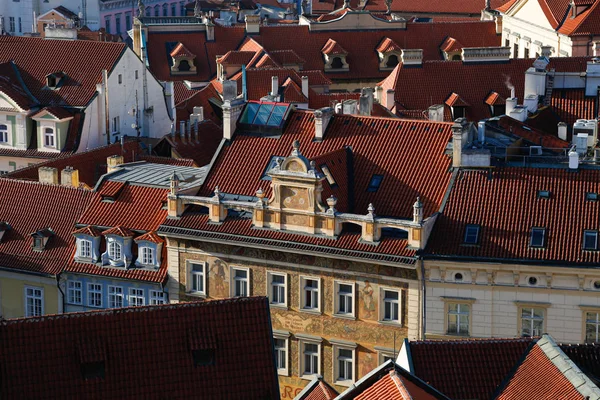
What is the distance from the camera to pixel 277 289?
3091 inches

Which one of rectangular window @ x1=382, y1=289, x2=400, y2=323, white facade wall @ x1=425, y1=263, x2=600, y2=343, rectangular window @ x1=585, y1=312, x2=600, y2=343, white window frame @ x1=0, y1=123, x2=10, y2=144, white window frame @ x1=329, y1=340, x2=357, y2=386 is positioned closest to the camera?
white facade wall @ x1=425, y1=263, x2=600, y2=343

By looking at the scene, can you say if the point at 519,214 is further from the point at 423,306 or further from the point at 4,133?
the point at 4,133

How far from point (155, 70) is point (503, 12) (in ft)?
97.6

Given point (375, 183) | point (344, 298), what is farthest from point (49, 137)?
point (344, 298)

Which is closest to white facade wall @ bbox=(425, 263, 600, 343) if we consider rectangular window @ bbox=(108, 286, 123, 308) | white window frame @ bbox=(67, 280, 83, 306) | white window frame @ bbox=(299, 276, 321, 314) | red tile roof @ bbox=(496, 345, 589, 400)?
white window frame @ bbox=(299, 276, 321, 314)

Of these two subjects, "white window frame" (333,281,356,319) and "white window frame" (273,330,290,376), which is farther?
"white window frame" (273,330,290,376)

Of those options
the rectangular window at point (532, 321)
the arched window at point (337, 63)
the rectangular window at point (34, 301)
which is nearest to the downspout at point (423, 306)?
the rectangular window at point (532, 321)

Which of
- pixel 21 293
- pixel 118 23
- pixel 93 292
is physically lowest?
pixel 21 293

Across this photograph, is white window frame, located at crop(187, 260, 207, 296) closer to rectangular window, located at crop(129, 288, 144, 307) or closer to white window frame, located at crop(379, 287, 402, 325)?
rectangular window, located at crop(129, 288, 144, 307)

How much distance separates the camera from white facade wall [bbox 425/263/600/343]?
7312 cm

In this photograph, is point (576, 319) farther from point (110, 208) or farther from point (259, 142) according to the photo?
point (110, 208)

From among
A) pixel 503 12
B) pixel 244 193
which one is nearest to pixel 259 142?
pixel 244 193

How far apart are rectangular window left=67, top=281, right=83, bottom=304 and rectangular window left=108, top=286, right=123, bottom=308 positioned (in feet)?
5.03

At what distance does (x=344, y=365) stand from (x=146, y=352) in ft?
61.1
